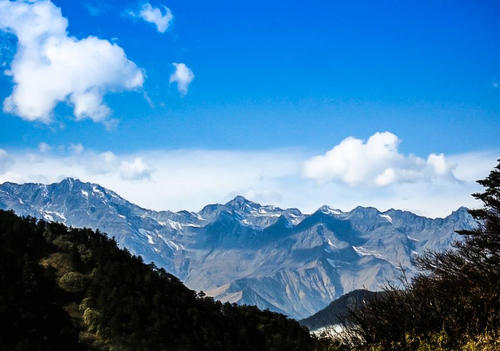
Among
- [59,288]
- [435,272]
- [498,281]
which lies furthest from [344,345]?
[59,288]

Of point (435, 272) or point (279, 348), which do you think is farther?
point (279, 348)

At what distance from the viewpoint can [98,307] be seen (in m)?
71.8

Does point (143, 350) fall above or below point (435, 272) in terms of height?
below

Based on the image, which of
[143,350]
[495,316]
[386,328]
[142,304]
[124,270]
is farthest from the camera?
[124,270]

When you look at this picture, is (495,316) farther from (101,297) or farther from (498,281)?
(101,297)

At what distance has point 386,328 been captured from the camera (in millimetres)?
27281

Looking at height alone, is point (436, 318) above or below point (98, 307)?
Answer: above

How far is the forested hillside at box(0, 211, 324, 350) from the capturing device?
205ft

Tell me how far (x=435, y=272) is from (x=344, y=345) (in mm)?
13585

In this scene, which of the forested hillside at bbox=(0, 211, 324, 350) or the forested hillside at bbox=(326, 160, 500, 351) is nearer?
the forested hillside at bbox=(326, 160, 500, 351)

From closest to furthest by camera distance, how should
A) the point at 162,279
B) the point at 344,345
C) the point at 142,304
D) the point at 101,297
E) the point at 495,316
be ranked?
the point at 495,316, the point at 344,345, the point at 101,297, the point at 142,304, the point at 162,279

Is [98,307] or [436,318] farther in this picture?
[98,307]

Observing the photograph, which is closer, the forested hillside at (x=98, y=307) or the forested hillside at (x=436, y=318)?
the forested hillside at (x=436, y=318)

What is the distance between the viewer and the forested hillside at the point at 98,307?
62.6m
